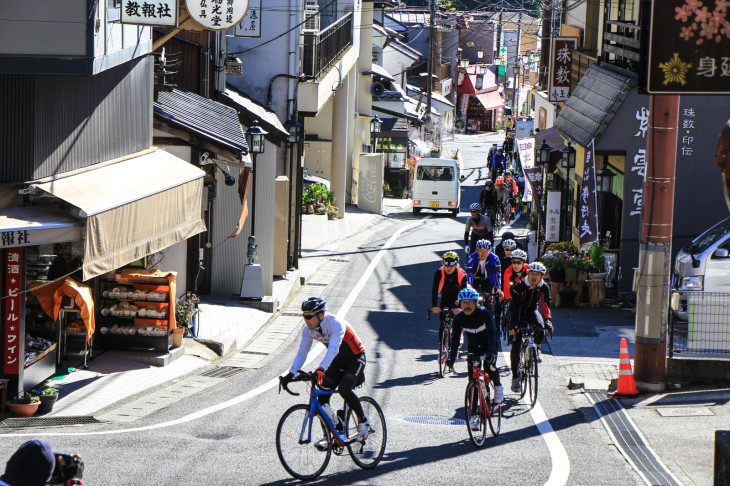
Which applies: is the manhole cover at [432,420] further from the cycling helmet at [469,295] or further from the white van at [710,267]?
the white van at [710,267]

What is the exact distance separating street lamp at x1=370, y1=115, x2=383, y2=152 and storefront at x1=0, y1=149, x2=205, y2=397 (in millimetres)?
27014

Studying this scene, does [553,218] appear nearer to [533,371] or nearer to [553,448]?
[533,371]

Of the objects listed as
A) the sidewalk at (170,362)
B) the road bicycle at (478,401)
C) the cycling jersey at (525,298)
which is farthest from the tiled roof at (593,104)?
the road bicycle at (478,401)

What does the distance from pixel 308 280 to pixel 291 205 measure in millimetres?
2178

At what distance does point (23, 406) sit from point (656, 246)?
8.74 m

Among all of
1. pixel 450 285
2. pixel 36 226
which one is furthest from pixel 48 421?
pixel 450 285

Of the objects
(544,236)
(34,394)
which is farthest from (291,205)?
(34,394)

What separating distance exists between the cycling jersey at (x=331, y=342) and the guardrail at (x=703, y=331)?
6.14 m

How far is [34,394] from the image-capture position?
41.3 feet

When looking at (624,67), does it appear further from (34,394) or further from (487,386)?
(34,394)

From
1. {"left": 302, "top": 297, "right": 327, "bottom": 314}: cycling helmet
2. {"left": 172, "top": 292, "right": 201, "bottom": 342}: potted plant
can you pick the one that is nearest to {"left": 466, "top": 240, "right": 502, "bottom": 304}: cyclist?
{"left": 172, "top": 292, "right": 201, "bottom": 342}: potted plant

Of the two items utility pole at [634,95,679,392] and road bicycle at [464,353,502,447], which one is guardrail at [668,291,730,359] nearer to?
utility pole at [634,95,679,392]

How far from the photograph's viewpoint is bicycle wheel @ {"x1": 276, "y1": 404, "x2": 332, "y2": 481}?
31.7 feet

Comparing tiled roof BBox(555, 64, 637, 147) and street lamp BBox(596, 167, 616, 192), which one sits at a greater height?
tiled roof BBox(555, 64, 637, 147)
